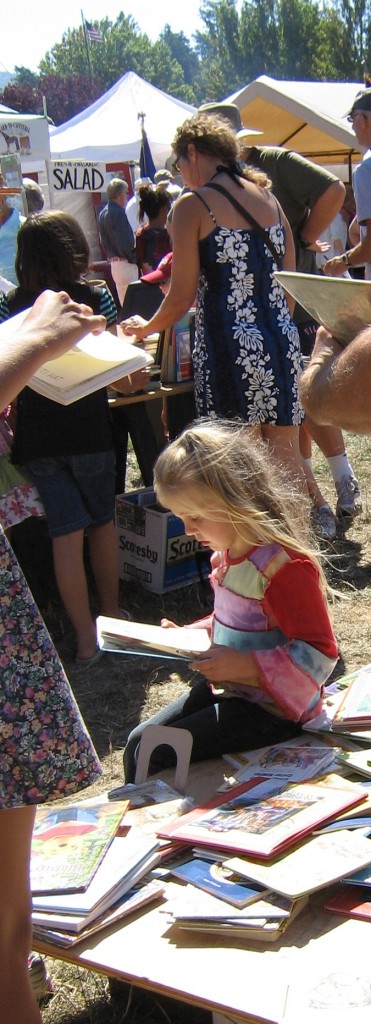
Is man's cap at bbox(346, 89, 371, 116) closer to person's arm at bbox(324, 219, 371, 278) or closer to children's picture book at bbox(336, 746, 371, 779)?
person's arm at bbox(324, 219, 371, 278)

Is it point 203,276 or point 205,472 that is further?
point 203,276

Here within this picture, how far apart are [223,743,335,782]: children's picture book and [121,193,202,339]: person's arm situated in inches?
74.8

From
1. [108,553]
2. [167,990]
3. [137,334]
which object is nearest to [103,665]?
[108,553]

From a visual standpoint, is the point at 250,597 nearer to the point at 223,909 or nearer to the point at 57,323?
→ the point at 223,909

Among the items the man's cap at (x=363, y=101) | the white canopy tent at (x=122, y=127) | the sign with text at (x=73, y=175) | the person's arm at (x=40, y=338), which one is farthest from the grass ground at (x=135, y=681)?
the white canopy tent at (x=122, y=127)

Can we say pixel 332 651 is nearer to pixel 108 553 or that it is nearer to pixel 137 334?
pixel 108 553

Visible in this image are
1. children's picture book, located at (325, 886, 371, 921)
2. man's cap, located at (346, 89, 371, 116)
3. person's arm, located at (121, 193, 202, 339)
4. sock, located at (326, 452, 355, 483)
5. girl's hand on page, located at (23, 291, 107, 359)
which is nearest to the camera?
girl's hand on page, located at (23, 291, 107, 359)

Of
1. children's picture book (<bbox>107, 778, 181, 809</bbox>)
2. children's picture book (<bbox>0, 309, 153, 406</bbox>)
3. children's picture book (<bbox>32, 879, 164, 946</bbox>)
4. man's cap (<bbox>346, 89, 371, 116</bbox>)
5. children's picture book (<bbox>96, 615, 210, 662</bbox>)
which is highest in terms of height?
man's cap (<bbox>346, 89, 371, 116</bbox>)

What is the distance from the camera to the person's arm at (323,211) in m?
4.61

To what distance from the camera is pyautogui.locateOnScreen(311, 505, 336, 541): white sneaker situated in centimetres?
469

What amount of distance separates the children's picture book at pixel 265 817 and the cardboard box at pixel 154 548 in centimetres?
214

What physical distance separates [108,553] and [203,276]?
3.61 feet

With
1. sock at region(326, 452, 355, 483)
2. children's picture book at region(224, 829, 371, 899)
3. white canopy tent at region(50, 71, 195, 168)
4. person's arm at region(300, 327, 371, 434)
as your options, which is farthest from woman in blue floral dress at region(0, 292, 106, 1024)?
white canopy tent at region(50, 71, 195, 168)

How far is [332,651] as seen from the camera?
2.26 meters
